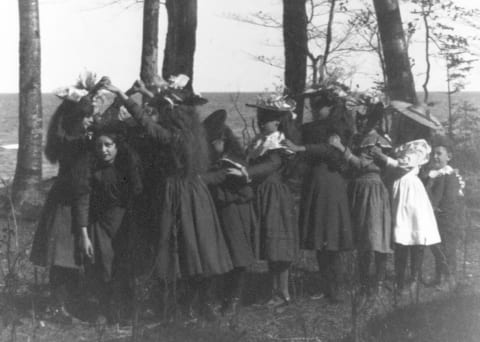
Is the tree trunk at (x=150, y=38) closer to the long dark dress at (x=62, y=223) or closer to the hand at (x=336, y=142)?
the hand at (x=336, y=142)

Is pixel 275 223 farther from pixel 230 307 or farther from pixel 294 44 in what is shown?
pixel 294 44

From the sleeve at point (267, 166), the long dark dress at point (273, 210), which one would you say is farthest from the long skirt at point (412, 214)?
the sleeve at point (267, 166)

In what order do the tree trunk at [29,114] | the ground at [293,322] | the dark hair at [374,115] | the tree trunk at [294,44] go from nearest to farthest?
the ground at [293,322] → the dark hair at [374,115] → the tree trunk at [29,114] → the tree trunk at [294,44]

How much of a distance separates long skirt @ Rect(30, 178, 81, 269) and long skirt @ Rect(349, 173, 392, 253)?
96.1 inches

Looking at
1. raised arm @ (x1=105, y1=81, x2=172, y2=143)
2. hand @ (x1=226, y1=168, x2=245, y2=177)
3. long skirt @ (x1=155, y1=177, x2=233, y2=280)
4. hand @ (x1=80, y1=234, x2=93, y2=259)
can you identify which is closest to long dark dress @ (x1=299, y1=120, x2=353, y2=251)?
hand @ (x1=226, y1=168, x2=245, y2=177)

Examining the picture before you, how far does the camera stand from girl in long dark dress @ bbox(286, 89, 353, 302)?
6.47m

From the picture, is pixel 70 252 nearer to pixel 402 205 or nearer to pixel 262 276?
pixel 262 276

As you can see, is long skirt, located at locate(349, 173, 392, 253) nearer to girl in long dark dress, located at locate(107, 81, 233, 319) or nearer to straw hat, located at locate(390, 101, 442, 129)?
straw hat, located at locate(390, 101, 442, 129)

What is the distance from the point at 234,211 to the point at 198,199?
0.48m

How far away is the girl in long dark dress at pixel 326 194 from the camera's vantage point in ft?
21.2

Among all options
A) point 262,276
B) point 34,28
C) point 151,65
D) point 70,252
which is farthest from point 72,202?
point 151,65

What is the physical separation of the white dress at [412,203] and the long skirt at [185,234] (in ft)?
6.07

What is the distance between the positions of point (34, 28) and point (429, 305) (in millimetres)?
6140

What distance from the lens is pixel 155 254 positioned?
18.6 ft
